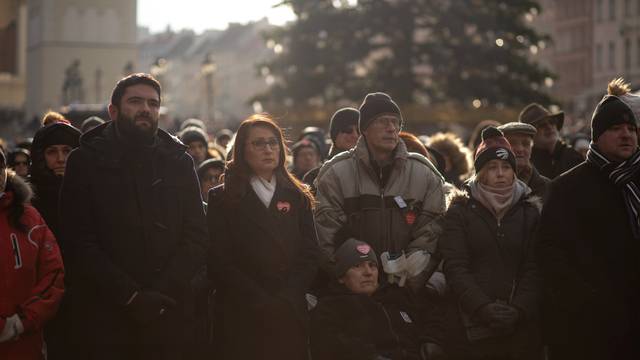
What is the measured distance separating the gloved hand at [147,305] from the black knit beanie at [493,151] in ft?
7.99

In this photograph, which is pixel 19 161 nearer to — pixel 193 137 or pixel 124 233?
pixel 193 137

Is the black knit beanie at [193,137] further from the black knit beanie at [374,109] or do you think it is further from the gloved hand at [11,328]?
the gloved hand at [11,328]

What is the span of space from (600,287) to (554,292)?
310mm

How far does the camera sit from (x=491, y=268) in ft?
29.5

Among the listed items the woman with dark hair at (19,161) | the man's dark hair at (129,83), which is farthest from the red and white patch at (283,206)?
the woman with dark hair at (19,161)

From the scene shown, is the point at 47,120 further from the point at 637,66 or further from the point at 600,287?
the point at 637,66

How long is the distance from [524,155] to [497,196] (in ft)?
5.41

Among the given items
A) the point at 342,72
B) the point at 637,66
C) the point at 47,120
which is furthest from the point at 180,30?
the point at 47,120

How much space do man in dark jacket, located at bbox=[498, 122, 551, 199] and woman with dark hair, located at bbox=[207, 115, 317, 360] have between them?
240cm

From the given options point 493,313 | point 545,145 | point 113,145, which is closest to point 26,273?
point 113,145

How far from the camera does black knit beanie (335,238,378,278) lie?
895 cm

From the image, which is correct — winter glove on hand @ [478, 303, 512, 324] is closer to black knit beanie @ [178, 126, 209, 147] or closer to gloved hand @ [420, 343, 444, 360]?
gloved hand @ [420, 343, 444, 360]

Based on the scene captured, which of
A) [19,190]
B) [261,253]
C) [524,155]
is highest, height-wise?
[524,155]

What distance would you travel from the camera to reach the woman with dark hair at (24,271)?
26.0 ft
